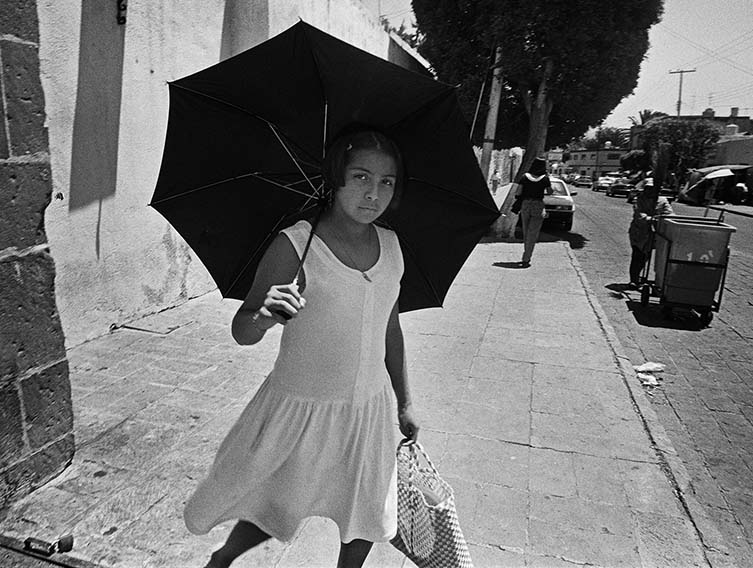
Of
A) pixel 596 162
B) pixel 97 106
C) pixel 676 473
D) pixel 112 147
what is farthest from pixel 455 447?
pixel 596 162

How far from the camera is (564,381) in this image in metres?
4.82

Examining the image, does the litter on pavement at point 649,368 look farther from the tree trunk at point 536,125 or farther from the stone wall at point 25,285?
the tree trunk at point 536,125

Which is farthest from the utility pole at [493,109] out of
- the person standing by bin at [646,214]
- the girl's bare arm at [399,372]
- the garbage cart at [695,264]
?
the girl's bare arm at [399,372]

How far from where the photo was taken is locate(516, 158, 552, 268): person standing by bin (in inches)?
389

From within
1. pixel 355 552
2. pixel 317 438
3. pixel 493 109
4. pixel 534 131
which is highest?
pixel 493 109

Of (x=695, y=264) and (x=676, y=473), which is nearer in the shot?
(x=676, y=473)

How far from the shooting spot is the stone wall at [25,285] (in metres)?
2.56

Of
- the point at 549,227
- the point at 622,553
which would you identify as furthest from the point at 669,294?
the point at 549,227

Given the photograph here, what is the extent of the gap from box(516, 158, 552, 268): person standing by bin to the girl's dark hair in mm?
8440

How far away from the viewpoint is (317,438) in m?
1.87

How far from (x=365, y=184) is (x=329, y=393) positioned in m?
0.67

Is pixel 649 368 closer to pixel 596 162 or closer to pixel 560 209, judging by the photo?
pixel 560 209

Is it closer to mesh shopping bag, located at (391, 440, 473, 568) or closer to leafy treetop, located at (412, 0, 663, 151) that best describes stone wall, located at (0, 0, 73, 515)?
mesh shopping bag, located at (391, 440, 473, 568)

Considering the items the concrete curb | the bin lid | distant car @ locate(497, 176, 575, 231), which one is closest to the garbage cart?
the bin lid
